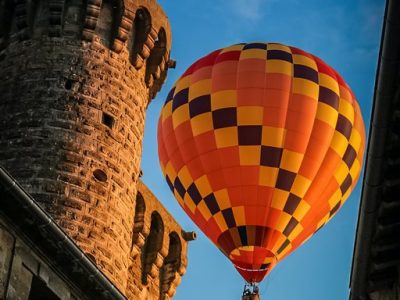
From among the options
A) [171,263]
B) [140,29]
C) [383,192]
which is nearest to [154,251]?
[171,263]

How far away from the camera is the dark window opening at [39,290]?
1499 centimetres

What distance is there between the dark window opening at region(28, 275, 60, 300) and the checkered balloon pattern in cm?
905

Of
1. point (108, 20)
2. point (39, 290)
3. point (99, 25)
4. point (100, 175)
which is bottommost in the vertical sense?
point (39, 290)

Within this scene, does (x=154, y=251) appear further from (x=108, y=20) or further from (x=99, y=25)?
(x=99, y=25)

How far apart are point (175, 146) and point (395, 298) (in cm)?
1125

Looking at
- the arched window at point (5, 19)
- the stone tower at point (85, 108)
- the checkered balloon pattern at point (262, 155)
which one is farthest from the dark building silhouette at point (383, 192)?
the arched window at point (5, 19)

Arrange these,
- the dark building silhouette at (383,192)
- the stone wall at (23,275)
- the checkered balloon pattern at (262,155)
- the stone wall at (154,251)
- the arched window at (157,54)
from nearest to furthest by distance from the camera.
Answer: the dark building silhouette at (383,192) < the stone wall at (23,275) < the checkered balloon pattern at (262,155) < the arched window at (157,54) < the stone wall at (154,251)

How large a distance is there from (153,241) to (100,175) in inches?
244

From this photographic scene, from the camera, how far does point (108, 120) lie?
79.2ft

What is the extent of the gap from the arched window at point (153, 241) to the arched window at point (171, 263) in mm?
779

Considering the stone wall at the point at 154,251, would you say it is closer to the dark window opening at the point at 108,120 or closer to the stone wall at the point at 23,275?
the dark window opening at the point at 108,120

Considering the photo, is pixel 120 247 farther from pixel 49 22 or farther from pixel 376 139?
pixel 376 139

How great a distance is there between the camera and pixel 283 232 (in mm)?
23953

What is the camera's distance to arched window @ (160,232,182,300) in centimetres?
2956
